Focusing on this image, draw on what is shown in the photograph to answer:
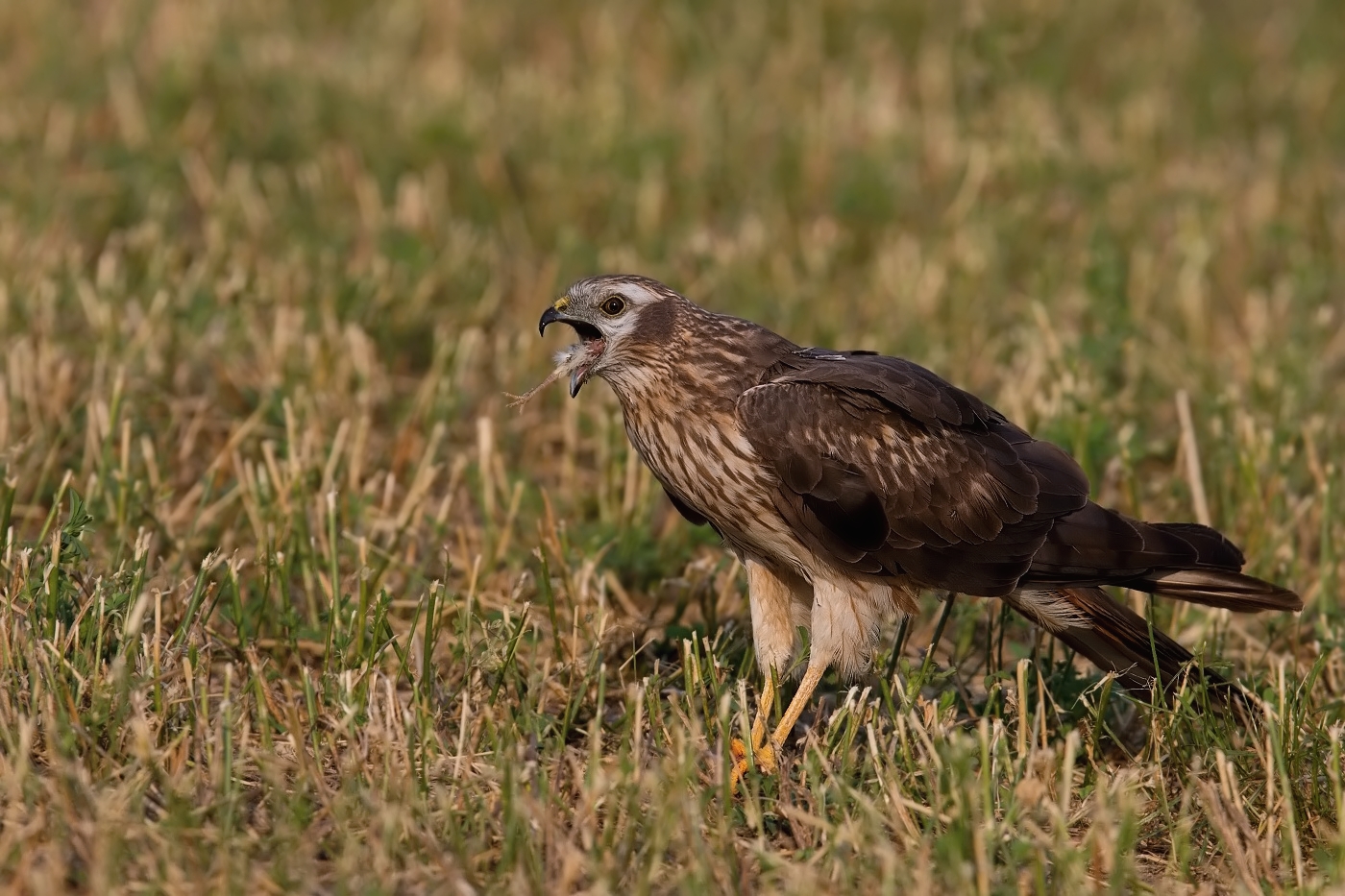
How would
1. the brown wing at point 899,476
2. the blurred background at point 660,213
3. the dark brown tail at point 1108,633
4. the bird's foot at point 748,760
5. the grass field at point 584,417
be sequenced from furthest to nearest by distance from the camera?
the blurred background at point 660,213 < the dark brown tail at point 1108,633 < the brown wing at point 899,476 < the bird's foot at point 748,760 < the grass field at point 584,417

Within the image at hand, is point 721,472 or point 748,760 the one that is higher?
point 721,472

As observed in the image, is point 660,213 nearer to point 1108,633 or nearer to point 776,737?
point 1108,633

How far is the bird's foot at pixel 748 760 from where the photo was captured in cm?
425

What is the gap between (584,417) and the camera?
6633 millimetres

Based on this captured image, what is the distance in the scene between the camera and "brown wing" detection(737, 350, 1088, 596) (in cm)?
445

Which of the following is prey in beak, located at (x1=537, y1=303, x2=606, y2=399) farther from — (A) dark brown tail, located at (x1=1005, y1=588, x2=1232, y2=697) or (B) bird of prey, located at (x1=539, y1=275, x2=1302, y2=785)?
(A) dark brown tail, located at (x1=1005, y1=588, x2=1232, y2=697)

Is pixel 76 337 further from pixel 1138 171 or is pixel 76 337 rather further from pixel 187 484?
pixel 1138 171

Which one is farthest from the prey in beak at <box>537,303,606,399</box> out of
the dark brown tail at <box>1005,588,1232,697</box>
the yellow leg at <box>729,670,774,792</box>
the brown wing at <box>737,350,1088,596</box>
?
the dark brown tail at <box>1005,588,1232,697</box>

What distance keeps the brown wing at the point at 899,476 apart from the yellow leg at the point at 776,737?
33cm

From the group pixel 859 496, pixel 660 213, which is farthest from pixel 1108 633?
pixel 660 213

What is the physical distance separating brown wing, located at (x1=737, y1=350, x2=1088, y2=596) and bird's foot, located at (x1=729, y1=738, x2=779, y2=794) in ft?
1.80

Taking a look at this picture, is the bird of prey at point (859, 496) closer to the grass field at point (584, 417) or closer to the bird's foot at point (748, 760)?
the bird's foot at point (748, 760)

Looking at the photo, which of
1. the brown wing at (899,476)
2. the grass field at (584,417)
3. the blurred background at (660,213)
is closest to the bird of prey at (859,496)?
the brown wing at (899,476)

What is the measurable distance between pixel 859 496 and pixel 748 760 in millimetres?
757
